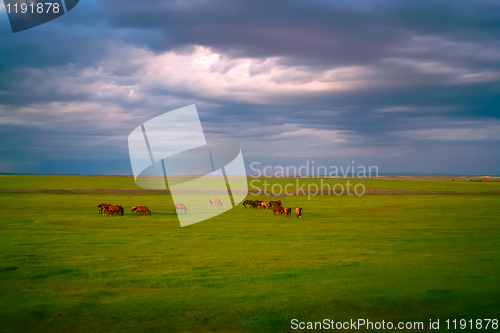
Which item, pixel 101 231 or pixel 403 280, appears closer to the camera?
pixel 403 280

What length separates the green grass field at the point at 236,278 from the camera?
7891 millimetres

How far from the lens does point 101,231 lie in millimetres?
20547

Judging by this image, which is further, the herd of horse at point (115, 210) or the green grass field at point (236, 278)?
the herd of horse at point (115, 210)

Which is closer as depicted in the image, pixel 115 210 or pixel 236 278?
pixel 236 278

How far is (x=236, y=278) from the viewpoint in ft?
35.4

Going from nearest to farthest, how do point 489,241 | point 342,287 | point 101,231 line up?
point 342,287 → point 489,241 → point 101,231

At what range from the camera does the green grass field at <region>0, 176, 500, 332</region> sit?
7891 millimetres

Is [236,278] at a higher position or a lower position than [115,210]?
higher

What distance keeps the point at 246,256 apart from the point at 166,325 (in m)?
6.70

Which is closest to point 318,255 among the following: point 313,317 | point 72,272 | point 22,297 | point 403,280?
point 403,280

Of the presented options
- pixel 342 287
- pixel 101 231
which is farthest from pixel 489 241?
pixel 101 231

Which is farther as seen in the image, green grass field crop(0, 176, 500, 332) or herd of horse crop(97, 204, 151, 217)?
herd of horse crop(97, 204, 151, 217)

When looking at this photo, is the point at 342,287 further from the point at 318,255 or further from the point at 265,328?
the point at 318,255

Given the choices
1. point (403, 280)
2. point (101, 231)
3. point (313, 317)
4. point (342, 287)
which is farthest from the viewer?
point (101, 231)
